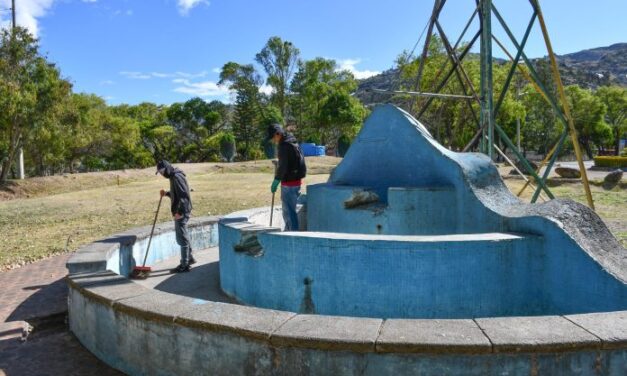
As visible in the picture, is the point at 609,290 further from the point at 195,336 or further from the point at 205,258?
the point at 205,258

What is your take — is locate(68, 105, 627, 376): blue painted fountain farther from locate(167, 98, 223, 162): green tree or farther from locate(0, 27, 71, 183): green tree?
locate(167, 98, 223, 162): green tree

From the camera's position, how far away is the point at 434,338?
274 cm

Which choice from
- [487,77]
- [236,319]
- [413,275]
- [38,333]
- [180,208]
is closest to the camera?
[236,319]

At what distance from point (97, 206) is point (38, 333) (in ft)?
42.4

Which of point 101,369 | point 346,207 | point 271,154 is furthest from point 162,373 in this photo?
point 271,154

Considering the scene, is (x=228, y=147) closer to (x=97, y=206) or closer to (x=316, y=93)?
(x=316, y=93)

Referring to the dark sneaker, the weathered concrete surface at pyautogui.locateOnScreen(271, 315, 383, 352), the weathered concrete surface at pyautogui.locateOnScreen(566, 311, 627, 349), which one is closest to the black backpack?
the dark sneaker

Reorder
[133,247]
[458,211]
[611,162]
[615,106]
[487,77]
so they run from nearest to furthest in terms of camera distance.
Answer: [458,211], [133,247], [487,77], [611,162], [615,106]

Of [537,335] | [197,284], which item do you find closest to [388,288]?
[537,335]

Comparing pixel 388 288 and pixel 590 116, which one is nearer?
pixel 388 288

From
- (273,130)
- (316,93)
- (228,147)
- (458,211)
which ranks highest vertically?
(316,93)

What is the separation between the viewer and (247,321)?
3176 millimetres

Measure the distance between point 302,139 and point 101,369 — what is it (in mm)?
48608

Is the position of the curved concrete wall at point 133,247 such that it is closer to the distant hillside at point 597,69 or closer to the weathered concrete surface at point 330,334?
the weathered concrete surface at point 330,334
